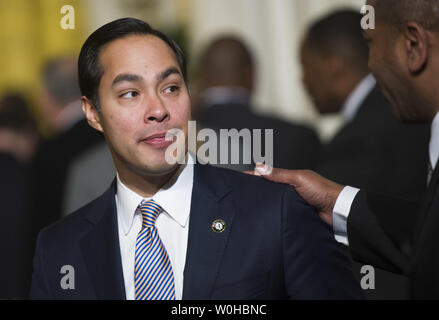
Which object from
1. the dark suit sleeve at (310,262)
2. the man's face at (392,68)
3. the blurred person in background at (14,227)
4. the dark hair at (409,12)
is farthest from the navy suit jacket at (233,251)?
the blurred person in background at (14,227)

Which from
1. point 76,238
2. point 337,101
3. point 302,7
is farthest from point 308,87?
point 302,7

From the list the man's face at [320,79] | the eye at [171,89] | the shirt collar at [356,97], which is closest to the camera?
the eye at [171,89]

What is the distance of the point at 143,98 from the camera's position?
7.25 feet

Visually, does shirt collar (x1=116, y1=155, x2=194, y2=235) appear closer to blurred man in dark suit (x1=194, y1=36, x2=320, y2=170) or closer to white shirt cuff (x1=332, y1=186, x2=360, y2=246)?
white shirt cuff (x1=332, y1=186, x2=360, y2=246)

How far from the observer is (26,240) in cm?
478

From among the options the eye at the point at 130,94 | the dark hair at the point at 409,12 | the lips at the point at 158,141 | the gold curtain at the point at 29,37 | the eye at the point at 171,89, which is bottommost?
the lips at the point at 158,141

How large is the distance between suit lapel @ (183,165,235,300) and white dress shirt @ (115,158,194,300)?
0.03 meters

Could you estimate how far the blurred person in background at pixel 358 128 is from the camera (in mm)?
3406

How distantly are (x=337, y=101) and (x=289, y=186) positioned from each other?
2078 millimetres

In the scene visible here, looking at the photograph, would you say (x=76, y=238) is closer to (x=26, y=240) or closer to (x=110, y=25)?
(x=110, y=25)

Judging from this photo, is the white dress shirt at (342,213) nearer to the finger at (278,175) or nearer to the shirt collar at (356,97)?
→ the finger at (278,175)

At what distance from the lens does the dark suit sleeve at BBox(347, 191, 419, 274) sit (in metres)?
2.42

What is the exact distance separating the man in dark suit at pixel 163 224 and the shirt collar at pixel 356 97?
1.87 metres

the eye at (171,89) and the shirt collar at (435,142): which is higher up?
the eye at (171,89)
